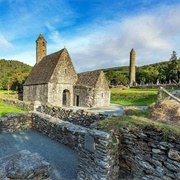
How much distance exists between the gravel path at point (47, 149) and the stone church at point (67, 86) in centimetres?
1365

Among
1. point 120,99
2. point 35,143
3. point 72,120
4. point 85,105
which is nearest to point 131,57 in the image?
point 120,99

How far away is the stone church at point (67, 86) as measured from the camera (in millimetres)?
22655

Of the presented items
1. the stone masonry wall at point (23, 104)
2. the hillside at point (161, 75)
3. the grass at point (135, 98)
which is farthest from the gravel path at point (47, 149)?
the hillside at point (161, 75)

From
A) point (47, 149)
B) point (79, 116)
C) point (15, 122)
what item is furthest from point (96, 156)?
point (15, 122)

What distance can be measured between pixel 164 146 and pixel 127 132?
1.11 meters

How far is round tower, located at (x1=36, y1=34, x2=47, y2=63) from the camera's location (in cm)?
3303

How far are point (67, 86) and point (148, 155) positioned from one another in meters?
21.6

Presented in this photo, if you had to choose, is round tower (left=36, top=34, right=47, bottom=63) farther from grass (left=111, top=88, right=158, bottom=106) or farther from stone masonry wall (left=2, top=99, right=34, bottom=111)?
grass (left=111, top=88, right=158, bottom=106)

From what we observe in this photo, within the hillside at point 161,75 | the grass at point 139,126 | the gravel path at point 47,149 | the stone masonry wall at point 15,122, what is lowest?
the gravel path at point 47,149

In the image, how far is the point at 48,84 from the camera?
22.4m

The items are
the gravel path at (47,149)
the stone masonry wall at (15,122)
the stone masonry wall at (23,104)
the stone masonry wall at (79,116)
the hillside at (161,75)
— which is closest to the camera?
the gravel path at (47,149)

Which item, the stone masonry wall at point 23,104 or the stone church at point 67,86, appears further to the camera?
the stone church at point 67,86

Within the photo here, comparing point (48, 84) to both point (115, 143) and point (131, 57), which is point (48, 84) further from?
point (131, 57)

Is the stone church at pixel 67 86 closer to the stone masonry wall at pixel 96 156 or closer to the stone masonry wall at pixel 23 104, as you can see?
Answer: the stone masonry wall at pixel 23 104
